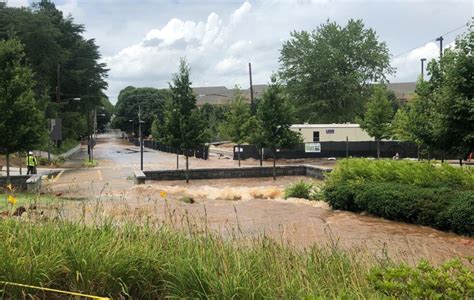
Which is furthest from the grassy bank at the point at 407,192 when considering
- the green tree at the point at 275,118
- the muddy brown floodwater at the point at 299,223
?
the green tree at the point at 275,118

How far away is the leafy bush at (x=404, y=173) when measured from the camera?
41.4 feet

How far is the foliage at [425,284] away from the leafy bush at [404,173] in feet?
31.0

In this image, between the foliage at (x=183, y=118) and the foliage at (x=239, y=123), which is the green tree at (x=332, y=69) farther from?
the foliage at (x=183, y=118)

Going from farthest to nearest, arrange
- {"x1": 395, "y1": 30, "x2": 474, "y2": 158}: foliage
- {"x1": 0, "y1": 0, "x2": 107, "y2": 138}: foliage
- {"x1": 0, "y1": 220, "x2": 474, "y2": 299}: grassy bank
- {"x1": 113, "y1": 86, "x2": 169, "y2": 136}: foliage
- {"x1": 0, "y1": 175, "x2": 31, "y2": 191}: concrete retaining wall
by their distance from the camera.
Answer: {"x1": 113, "y1": 86, "x2": 169, "y2": 136}: foliage
{"x1": 0, "y1": 0, "x2": 107, "y2": 138}: foliage
{"x1": 0, "y1": 175, "x2": 31, "y2": 191}: concrete retaining wall
{"x1": 395, "y1": 30, "x2": 474, "y2": 158}: foliage
{"x1": 0, "y1": 220, "x2": 474, "y2": 299}: grassy bank

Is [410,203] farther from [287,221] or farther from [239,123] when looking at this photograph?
[239,123]

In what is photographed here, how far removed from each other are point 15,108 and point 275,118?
14.6 m

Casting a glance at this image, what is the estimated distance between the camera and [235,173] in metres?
28.9

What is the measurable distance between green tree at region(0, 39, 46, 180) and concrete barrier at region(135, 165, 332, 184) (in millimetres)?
7374

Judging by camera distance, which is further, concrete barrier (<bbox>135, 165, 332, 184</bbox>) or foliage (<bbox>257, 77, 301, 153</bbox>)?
foliage (<bbox>257, 77, 301, 153</bbox>)

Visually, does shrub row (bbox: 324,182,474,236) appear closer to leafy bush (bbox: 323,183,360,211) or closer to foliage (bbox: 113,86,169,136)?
leafy bush (bbox: 323,183,360,211)

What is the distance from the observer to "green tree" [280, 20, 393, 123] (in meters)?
62.3

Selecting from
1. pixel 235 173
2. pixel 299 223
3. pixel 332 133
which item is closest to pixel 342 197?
pixel 299 223

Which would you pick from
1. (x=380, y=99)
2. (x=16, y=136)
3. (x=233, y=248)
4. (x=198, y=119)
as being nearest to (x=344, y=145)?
(x=380, y=99)

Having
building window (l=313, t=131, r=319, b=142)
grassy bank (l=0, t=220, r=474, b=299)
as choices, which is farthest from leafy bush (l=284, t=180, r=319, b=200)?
building window (l=313, t=131, r=319, b=142)
